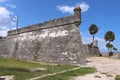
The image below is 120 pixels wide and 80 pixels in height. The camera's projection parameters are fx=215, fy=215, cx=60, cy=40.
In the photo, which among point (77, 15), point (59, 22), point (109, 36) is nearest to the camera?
point (77, 15)

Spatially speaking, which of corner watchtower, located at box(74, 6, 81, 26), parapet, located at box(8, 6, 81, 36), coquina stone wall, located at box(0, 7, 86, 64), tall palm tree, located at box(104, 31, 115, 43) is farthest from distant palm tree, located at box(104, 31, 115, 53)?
corner watchtower, located at box(74, 6, 81, 26)

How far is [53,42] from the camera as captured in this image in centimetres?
2280

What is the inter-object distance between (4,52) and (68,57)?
18217 mm

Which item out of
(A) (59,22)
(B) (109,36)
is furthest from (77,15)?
(B) (109,36)

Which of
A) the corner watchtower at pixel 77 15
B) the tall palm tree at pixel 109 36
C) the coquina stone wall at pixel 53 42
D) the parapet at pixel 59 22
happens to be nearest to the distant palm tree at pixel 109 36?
the tall palm tree at pixel 109 36

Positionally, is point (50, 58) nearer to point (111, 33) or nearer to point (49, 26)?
point (49, 26)

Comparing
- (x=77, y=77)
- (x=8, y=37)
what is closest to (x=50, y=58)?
(x=77, y=77)

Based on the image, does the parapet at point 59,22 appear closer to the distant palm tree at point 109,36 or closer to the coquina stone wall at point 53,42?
the coquina stone wall at point 53,42

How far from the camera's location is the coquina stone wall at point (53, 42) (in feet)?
65.9

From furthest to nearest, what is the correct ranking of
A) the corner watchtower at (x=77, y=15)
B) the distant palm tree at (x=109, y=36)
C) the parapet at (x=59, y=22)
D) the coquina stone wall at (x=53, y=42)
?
the distant palm tree at (x=109, y=36), the parapet at (x=59, y=22), the corner watchtower at (x=77, y=15), the coquina stone wall at (x=53, y=42)

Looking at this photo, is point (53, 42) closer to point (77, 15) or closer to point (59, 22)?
point (59, 22)

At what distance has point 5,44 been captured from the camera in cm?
3584

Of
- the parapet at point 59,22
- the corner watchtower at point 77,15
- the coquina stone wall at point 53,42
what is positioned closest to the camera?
the coquina stone wall at point 53,42

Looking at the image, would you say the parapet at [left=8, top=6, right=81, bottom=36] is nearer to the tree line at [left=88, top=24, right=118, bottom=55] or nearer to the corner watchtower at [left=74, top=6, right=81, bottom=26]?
the corner watchtower at [left=74, top=6, right=81, bottom=26]
